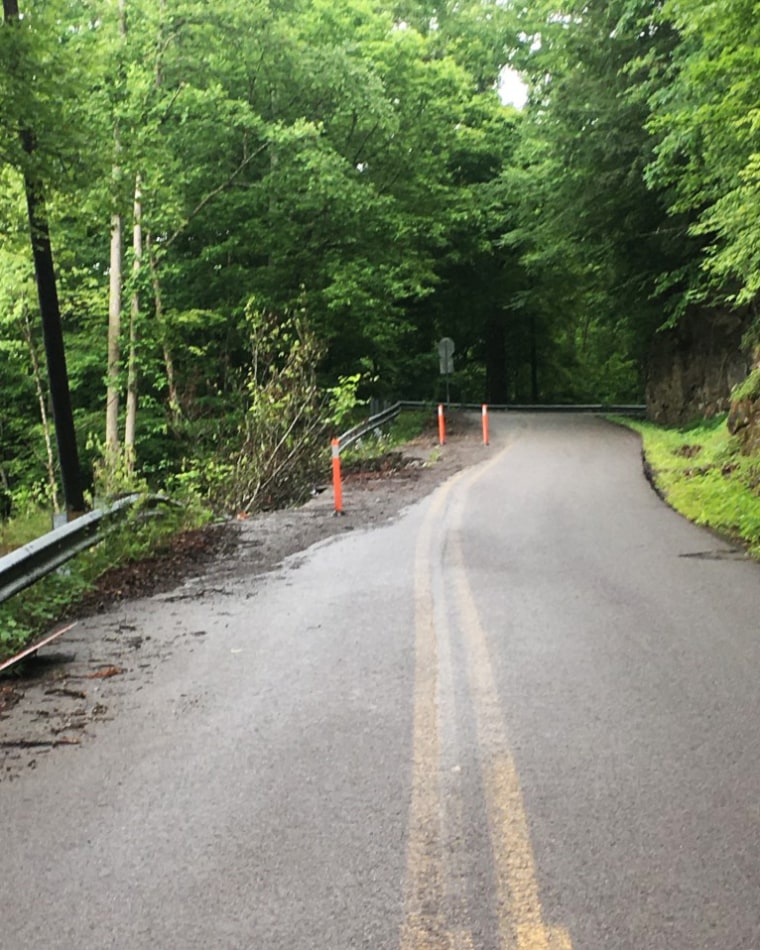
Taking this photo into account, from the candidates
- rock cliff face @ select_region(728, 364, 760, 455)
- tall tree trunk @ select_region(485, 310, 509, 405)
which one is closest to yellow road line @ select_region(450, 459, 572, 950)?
rock cliff face @ select_region(728, 364, 760, 455)

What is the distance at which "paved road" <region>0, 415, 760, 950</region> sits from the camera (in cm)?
310

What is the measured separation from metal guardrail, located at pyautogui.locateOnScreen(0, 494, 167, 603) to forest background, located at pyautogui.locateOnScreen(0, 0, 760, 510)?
4.16m

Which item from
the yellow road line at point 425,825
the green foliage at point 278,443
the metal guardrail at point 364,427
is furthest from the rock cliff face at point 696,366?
the yellow road line at point 425,825

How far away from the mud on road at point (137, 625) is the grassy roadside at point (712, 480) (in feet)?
14.3

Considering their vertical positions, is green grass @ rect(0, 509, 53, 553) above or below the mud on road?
above

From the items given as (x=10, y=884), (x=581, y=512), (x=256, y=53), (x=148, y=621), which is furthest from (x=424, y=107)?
(x=10, y=884)

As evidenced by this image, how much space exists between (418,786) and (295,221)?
21482 mm

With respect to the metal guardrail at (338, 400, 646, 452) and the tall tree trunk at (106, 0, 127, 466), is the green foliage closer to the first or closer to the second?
the metal guardrail at (338, 400, 646, 452)

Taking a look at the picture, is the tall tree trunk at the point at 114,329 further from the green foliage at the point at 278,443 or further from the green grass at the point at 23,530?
the green grass at the point at 23,530

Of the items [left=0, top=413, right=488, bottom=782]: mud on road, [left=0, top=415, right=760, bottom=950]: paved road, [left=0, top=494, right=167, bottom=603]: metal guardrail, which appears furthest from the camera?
[left=0, top=494, right=167, bottom=603]: metal guardrail

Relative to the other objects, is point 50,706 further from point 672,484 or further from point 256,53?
point 256,53

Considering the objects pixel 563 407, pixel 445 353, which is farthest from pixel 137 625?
pixel 563 407

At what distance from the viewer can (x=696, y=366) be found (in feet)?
85.5

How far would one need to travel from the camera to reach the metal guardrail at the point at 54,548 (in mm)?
7141
